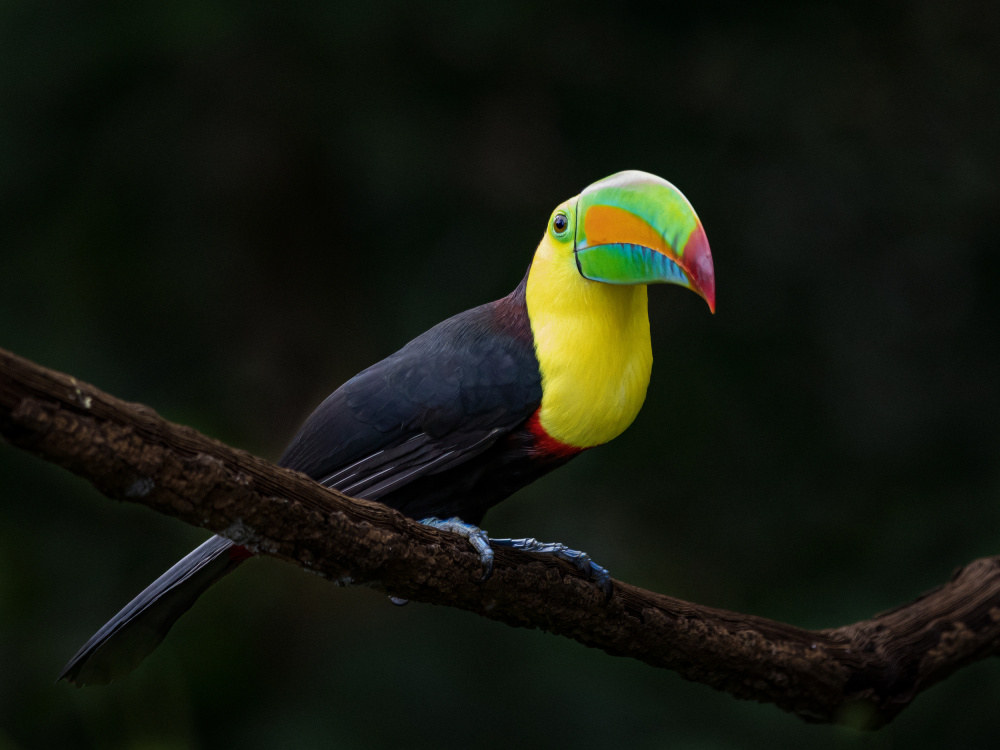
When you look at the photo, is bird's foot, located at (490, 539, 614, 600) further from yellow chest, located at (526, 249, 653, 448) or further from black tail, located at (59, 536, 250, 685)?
black tail, located at (59, 536, 250, 685)

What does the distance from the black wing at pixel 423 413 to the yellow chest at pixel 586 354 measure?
0.12ft

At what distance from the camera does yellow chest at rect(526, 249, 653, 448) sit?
1.88m

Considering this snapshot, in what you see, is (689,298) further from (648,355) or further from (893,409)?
(648,355)

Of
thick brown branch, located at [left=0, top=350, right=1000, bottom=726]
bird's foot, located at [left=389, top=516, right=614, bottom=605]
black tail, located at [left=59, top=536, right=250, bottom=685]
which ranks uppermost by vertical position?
bird's foot, located at [left=389, top=516, right=614, bottom=605]

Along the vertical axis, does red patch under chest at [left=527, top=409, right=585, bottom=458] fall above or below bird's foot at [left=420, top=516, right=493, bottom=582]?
above

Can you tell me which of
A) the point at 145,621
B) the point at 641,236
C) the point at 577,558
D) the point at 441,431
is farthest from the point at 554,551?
the point at 145,621

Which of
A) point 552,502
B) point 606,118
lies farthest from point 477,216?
point 552,502

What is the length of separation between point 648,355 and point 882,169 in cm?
175

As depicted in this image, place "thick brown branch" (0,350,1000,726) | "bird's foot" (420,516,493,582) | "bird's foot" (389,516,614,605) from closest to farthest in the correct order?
"thick brown branch" (0,350,1000,726)
"bird's foot" (420,516,493,582)
"bird's foot" (389,516,614,605)

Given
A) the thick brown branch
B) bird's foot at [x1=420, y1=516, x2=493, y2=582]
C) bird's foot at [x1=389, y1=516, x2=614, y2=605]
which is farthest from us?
bird's foot at [x1=389, y1=516, x2=614, y2=605]

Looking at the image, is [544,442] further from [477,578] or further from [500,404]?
[477,578]

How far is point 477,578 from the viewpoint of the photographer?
1744 millimetres

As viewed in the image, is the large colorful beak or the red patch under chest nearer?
the large colorful beak

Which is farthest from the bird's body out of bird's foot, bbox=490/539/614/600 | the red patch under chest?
bird's foot, bbox=490/539/614/600
